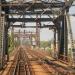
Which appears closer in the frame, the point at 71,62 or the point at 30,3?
the point at 71,62

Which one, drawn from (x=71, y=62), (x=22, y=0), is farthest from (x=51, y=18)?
(x=71, y=62)

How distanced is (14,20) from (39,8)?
485 centimetres

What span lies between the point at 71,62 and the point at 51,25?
1763 cm

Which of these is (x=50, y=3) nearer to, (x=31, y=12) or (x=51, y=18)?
(x=31, y=12)

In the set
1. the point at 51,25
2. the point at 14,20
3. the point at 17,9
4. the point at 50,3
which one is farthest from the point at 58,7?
the point at 51,25

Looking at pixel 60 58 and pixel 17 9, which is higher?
pixel 17 9

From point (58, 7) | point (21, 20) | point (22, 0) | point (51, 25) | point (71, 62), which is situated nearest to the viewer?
point (71, 62)

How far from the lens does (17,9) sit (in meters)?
36.4

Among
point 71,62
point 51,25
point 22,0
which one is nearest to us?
point 71,62

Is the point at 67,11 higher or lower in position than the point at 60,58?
higher

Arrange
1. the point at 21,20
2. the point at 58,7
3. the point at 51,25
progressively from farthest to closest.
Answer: the point at 51,25 → the point at 21,20 → the point at 58,7

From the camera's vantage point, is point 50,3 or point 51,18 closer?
point 50,3

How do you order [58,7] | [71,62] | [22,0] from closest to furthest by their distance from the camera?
[71,62] < [22,0] < [58,7]

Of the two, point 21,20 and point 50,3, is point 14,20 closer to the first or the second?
point 21,20
